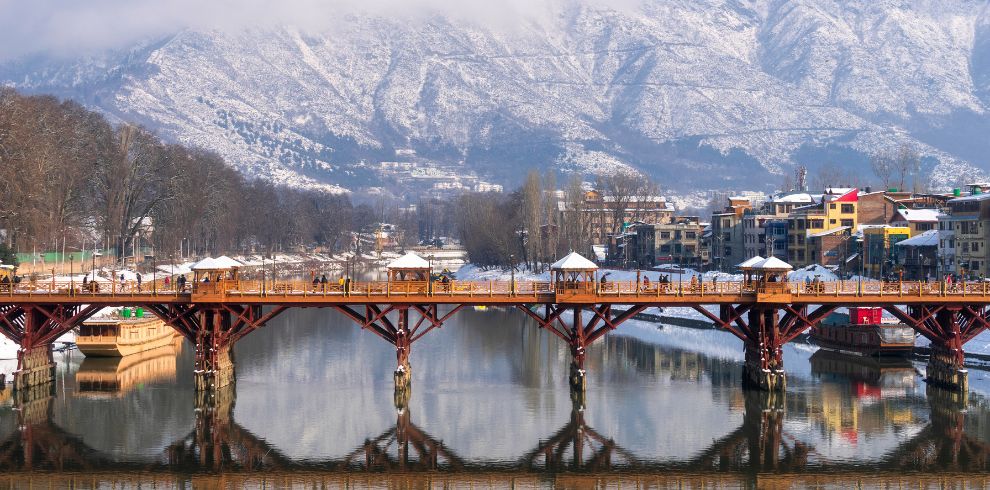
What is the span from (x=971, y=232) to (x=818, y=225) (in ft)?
120

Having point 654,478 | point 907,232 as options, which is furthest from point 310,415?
point 907,232

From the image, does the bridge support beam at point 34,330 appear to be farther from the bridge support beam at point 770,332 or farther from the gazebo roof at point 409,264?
the bridge support beam at point 770,332

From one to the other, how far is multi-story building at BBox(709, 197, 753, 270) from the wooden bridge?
97.3 m

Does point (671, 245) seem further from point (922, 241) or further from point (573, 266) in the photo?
point (573, 266)

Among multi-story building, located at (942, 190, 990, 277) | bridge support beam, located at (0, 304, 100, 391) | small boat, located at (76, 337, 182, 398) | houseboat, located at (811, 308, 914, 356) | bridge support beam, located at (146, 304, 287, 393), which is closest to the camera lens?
bridge support beam, located at (146, 304, 287, 393)

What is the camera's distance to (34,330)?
267ft

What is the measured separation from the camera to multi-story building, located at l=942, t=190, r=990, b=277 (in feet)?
410

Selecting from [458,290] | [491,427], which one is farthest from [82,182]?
[491,427]

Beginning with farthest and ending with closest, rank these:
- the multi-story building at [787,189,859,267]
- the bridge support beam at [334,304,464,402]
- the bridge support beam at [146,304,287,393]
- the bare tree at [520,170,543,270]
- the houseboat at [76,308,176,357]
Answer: the bare tree at [520,170,543,270]
the multi-story building at [787,189,859,267]
the houseboat at [76,308,176,357]
the bridge support beam at [146,304,287,393]
the bridge support beam at [334,304,464,402]

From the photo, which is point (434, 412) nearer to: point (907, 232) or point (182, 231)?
point (907, 232)

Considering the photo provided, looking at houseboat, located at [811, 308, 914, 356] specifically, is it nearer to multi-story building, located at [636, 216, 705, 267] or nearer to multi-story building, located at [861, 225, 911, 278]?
multi-story building, located at [861, 225, 911, 278]

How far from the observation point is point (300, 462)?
64188mm

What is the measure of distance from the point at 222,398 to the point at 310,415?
23.6 ft

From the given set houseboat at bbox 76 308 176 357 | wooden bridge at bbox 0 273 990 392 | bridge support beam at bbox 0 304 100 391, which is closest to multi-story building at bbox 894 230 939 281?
wooden bridge at bbox 0 273 990 392
